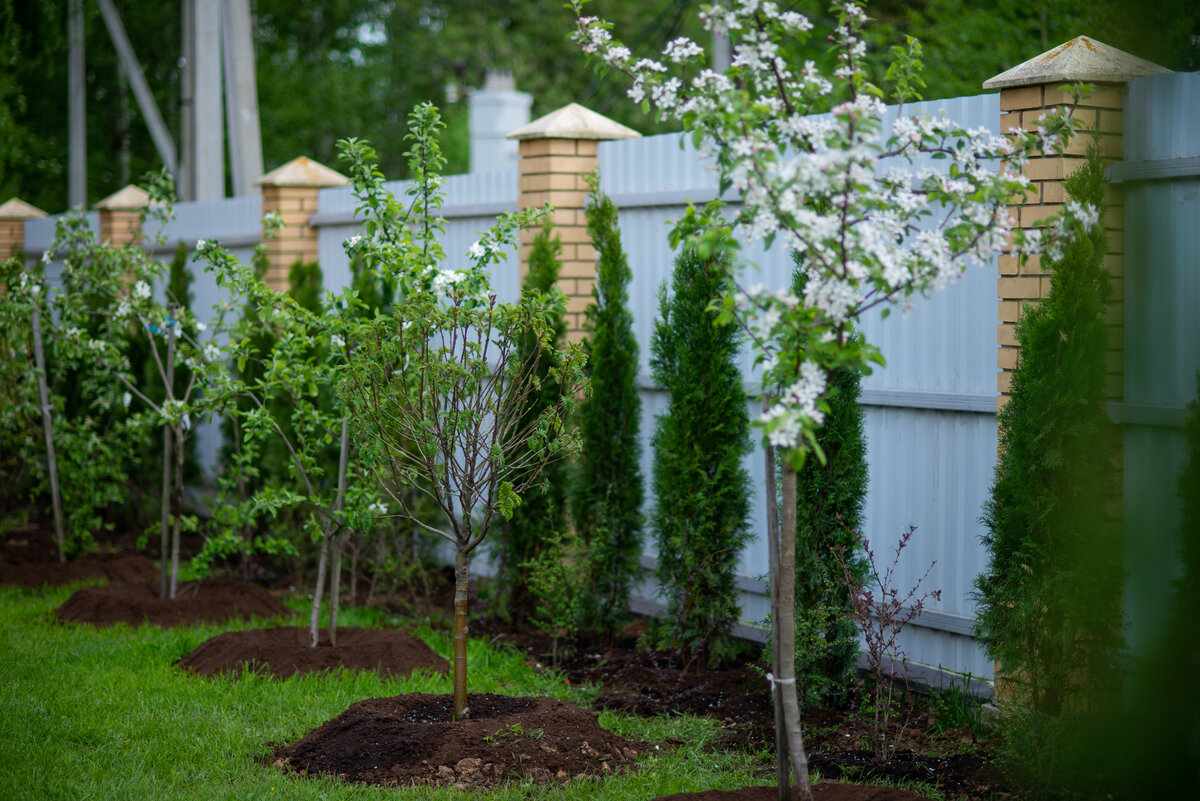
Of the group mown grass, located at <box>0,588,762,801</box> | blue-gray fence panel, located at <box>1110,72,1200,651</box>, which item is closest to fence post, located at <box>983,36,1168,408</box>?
mown grass, located at <box>0,588,762,801</box>

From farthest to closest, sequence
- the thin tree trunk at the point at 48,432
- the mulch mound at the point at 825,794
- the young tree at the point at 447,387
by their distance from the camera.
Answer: the thin tree trunk at the point at 48,432, the young tree at the point at 447,387, the mulch mound at the point at 825,794

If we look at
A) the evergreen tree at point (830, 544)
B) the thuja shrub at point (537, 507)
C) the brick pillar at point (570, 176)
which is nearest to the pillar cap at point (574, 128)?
the brick pillar at point (570, 176)

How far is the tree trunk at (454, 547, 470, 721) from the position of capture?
3.87m

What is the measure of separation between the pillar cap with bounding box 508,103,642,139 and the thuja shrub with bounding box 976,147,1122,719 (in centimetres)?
285

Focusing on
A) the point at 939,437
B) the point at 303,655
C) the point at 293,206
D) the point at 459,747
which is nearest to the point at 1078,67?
the point at 939,437

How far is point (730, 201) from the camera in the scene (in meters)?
5.28

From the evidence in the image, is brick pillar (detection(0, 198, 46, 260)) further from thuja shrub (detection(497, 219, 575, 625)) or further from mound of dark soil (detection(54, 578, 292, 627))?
thuja shrub (detection(497, 219, 575, 625))

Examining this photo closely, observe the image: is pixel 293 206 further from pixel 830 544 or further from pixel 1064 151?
pixel 1064 151

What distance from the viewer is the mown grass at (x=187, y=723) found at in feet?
11.5

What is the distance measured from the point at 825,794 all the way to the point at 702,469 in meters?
1.91

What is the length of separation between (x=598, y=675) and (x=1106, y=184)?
2977 millimetres

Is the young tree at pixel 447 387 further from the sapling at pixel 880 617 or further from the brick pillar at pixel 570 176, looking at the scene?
the brick pillar at pixel 570 176

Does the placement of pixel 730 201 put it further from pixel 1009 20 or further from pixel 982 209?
pixel 1009 20

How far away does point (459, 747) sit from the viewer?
3.65 metres
